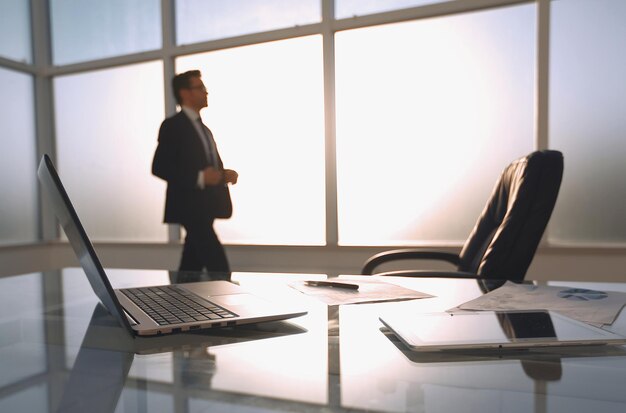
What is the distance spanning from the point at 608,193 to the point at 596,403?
10.8ft

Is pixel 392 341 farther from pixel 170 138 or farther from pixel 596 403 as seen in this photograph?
pixel 170 138

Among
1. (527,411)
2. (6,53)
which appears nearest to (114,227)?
(6,53)

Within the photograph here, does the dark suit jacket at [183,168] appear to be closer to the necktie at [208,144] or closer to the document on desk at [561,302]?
the necktie at [208,144]

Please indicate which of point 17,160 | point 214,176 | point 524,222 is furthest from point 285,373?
point 17,160

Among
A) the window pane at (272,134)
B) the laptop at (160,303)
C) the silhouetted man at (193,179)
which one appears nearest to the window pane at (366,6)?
the window pane at (272,134)

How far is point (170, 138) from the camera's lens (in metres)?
3.15

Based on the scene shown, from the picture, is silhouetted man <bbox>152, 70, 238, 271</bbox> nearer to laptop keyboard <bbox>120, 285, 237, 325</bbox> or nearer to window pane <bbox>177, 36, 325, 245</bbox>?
window pane <bbox>177, 36, 325, 245</bbox>

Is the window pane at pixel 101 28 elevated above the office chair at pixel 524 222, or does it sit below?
above

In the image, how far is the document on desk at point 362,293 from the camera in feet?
3.42

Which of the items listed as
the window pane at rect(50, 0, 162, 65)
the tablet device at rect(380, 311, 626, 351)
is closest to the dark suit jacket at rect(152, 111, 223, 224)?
the window pane at rect(50, 0, 162, 65)

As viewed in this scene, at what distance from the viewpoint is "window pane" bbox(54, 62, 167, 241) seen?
4621 mm

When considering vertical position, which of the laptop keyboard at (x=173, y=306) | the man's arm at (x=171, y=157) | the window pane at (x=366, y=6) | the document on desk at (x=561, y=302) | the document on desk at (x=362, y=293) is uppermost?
the window pane at (x=366, y=6)

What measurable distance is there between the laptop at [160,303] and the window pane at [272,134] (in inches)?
118

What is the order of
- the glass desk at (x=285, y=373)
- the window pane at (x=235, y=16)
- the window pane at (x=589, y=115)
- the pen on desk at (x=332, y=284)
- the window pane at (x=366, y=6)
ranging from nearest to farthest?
the glass desk at (x=285, y=373) → the pen on desk at (x=332, y=284) → the window pane at (x=589, y=115) → the window pane at (x=366, y=6) → the window pane at (x=235, y=16)
